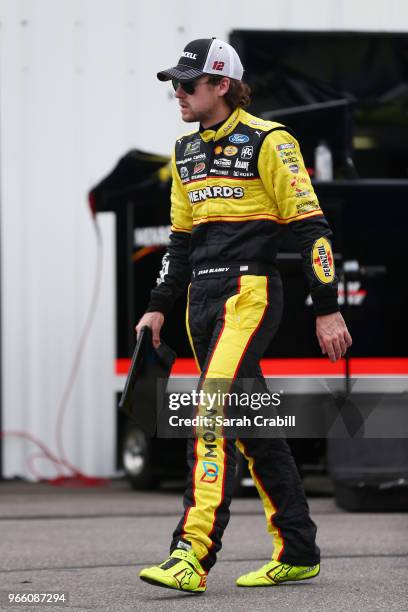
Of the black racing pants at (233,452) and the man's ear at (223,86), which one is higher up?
the man's ear at (223,86)

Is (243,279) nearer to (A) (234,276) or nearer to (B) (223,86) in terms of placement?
(A) (234,276)

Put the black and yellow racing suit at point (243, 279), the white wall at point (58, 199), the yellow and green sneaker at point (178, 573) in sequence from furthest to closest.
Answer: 1. the white wall at point (58, 199)
2. the black and yellow racing suit at point (243, 279)
3. the yellow and green sneaker at point (178, 573)

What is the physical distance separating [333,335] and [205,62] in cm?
108

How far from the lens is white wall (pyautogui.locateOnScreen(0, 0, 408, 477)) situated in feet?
33.9

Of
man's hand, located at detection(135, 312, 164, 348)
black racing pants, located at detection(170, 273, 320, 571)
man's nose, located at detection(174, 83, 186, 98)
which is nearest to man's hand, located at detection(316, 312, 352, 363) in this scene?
black racing pants, located at detection(170, 273, 320, 571)

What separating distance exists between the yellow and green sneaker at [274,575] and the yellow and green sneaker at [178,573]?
1.16 feet

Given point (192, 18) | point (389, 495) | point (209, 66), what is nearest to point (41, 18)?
point (192, 18)

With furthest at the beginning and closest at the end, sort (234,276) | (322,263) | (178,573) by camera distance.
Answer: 1. (234,276)
2. (322,263)
3. (178,573)

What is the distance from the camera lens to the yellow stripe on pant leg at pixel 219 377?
445 cm

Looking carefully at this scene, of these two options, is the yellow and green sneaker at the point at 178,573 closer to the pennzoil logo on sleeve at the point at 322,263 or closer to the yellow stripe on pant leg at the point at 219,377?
the yellow stripe on pant leg at the point at 219,377

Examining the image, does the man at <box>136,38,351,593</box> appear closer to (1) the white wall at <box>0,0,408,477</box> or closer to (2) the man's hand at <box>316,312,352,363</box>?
(2) the man's hand at <box>316,312,352,363</box>

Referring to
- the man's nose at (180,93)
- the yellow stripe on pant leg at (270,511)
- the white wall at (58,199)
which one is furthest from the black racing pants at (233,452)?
the white wall at (58,199)

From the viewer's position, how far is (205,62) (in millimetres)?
4758
